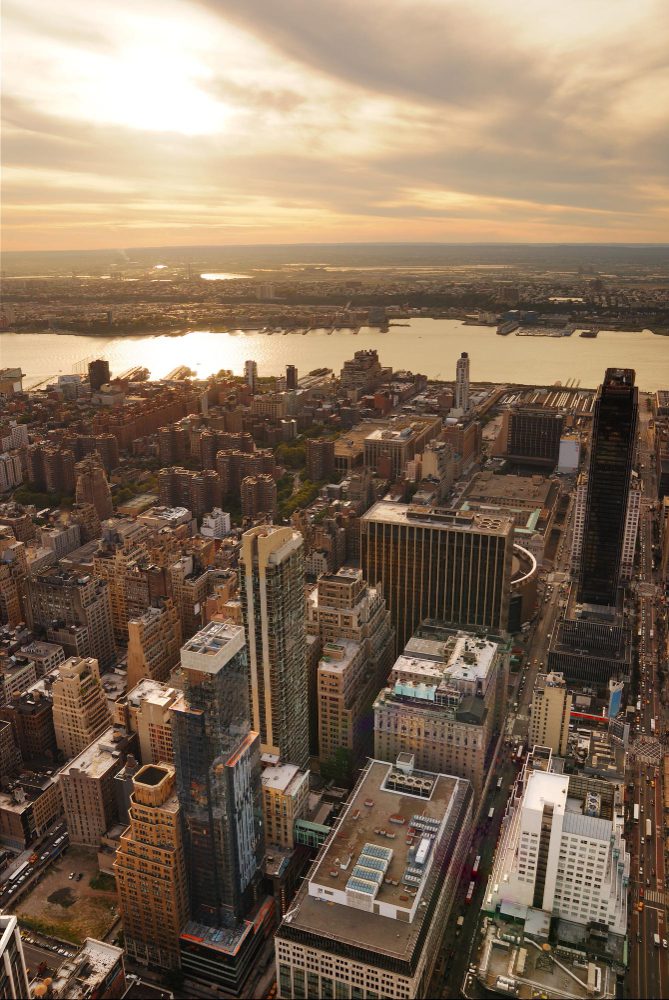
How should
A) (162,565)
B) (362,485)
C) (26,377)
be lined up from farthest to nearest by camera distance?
(26,377), (362,485), (162,565)

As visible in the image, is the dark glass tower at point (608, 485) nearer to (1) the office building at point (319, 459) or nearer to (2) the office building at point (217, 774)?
(2) the office building at point (217, 774)

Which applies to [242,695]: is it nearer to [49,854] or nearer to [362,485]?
[49,854]

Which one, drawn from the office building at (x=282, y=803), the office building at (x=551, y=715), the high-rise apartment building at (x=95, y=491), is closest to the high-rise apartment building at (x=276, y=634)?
the office building at (x=282, y=803)

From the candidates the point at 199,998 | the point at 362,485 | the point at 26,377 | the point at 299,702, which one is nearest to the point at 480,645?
the point at 299,702

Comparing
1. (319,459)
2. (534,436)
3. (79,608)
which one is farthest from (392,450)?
(79,608)

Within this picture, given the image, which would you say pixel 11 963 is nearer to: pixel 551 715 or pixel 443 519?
pixel 551 715
